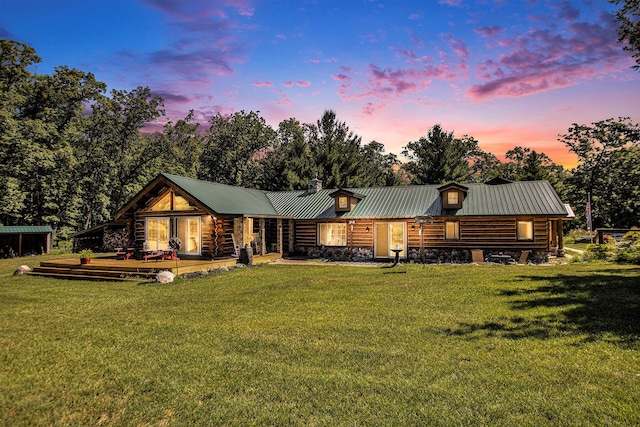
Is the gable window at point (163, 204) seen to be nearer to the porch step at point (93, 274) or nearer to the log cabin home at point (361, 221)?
the log cabin home at point (361, 221)

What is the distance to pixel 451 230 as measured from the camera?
2155cm

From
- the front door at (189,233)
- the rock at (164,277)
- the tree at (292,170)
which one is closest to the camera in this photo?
the rock at (164,277)

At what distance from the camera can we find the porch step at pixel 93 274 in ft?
50.0

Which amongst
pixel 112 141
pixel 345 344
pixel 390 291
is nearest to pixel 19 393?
pixel 345 344

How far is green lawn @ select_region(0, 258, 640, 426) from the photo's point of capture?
4.66 metres

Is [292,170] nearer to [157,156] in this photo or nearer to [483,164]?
[157,156]

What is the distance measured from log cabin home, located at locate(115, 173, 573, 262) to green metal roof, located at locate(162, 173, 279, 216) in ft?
0.32

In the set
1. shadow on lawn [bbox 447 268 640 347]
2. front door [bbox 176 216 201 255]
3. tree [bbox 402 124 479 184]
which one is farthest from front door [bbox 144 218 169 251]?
tree [bbox 402 124 479 184]

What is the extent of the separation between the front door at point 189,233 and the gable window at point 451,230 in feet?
47.6

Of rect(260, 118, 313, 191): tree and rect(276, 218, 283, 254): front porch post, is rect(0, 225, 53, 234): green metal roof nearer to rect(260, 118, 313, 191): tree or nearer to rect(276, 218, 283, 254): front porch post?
rect(276, 218, 283, 254): front porch post

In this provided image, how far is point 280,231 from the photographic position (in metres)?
23.2

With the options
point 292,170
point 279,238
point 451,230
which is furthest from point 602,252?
point 292,170

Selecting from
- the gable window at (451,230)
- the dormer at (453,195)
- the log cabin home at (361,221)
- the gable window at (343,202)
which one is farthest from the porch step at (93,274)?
the dormer at (453,195)

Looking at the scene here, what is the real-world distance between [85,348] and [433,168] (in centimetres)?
4247
